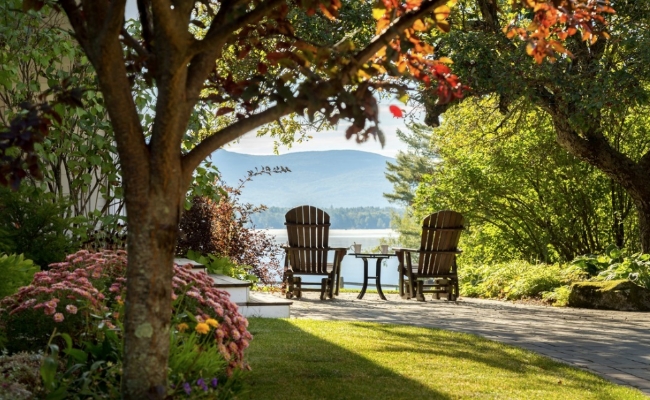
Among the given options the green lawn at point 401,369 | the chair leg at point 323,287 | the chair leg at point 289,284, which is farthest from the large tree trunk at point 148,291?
the chair leg at point 289,284

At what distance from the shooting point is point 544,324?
291 inches

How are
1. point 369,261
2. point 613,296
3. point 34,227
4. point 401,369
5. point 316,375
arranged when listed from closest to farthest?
1. point 316,375
2. point 401,369
3. point 34,227
4. point 613,296
5. point 369,261

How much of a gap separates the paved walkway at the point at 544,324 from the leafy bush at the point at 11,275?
11.4 ft

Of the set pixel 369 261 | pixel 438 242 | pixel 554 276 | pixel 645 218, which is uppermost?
pixel 369 261

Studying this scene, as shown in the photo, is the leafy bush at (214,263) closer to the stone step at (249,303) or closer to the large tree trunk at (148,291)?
the stone step at (249,303)

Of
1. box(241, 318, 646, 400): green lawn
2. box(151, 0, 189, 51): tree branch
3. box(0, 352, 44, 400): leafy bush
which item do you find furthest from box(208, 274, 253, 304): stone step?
box(151, 0, 189, 51): tree branch

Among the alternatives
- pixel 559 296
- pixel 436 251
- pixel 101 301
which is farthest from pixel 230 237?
pixel 101 301

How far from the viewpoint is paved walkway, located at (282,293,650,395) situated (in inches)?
206

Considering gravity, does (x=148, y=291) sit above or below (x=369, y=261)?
below

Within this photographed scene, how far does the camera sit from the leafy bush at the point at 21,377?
2.63 metres

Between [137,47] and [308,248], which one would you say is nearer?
[137,47]

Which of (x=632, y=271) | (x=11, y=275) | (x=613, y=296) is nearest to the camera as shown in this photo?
(x=11, y=275)

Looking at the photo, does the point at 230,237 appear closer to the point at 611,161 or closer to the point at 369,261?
the point at 611,161

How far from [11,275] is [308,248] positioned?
6.30 metres
